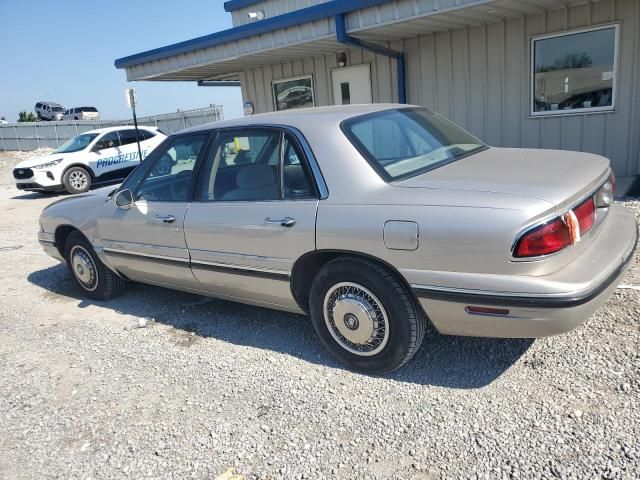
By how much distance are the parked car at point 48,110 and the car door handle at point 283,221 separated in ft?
143

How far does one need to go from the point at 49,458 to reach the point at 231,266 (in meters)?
1.56

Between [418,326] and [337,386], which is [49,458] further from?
[418,326]

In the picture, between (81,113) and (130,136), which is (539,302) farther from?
(81,113)

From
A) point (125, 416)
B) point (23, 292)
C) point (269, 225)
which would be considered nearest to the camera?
point (125, 416)

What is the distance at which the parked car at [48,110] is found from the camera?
135 ft

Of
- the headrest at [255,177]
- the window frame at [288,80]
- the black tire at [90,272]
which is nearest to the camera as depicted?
the headrest at [255,177]

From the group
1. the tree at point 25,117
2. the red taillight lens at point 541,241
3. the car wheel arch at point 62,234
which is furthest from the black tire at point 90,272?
the tree at point 25,117

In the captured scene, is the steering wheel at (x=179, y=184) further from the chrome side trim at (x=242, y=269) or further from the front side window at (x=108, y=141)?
the front side window at (x=108, y=141)

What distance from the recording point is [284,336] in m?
3.90

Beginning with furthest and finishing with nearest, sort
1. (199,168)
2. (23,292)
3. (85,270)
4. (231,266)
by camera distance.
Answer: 1. (23,292)
2. (85,270)
3. (199,168)
4. (231,266)

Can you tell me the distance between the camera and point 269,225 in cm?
335

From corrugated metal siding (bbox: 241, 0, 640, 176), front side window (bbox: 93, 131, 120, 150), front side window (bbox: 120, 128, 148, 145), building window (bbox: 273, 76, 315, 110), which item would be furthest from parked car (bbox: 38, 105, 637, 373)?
front side window (bbox: 120, 128, 148, 145)

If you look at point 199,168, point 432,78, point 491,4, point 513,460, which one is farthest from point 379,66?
point 513,460

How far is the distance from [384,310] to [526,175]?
43.3 inches
